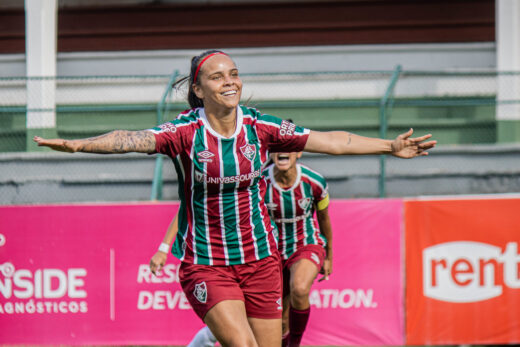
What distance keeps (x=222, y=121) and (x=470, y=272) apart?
13.3 feet

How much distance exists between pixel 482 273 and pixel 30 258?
15.4ft

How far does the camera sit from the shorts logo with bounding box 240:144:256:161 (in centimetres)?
363

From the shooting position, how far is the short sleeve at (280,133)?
375 cm

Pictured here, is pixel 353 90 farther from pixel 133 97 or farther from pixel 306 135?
pixel 306 135

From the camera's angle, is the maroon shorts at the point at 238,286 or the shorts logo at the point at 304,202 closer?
the maroon shorts at the point at 238,286

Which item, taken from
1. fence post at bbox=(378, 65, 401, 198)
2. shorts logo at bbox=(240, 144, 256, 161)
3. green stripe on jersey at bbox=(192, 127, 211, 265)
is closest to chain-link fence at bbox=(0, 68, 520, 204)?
fence post at bbox=(378, 65, 401, 198)

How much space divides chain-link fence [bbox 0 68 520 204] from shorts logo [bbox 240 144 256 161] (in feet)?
19.7

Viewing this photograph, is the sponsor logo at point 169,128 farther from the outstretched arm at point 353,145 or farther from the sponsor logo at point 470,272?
the sponsor logo at point 470,272

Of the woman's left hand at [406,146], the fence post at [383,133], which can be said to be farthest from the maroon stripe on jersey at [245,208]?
the fence post at [383,133]

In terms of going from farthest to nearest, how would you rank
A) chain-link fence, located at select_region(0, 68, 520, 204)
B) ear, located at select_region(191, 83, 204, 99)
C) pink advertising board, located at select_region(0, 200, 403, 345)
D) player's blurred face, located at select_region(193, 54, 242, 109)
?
1. chain-link fence, located at select_region(0, 68, 520, 204)
2. pink advertising board, located at select_region(0, 200, 403, 345)
3. ear, located at select_region(191, 83, 204, 99)
4. player's blurred face, located at select_region(193, 54, 242, 109)

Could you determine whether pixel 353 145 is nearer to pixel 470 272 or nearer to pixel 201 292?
pixel 201 292

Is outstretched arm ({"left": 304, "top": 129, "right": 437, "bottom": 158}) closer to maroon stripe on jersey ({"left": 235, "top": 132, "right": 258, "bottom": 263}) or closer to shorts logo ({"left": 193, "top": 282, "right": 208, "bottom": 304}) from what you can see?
maroon stripe on jersey ({"left": 235, "top": 132, "right": 258, "bottom": 263})

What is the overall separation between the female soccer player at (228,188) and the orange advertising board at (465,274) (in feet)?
10.6

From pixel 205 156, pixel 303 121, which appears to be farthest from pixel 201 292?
pixel 303 121
